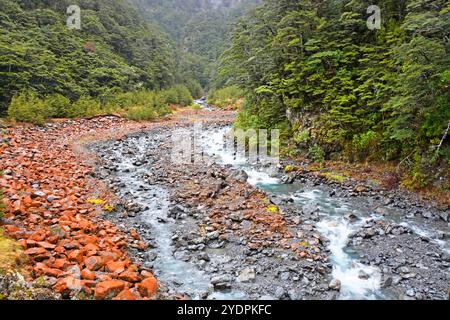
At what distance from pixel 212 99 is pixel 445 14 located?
3928cm

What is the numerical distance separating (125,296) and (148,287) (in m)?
0.58

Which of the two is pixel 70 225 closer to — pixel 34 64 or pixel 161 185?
pixel 161 185

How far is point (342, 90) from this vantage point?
13.1 m

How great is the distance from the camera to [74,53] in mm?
31844

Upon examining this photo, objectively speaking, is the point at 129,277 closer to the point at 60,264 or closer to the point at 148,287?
the point at 148,287

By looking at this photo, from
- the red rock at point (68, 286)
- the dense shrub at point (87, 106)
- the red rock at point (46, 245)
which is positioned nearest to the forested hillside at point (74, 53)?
the dense shrub at point (87, 106)

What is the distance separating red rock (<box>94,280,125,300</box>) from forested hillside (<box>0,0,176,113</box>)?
1866 centimetres

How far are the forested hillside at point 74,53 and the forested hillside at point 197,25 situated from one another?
2070cm

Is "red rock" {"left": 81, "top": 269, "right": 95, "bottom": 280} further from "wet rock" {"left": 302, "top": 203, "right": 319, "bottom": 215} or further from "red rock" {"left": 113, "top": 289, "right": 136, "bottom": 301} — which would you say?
"wet rock" {"left": 302, "top": 203, "right": 319, "bottom": 215}

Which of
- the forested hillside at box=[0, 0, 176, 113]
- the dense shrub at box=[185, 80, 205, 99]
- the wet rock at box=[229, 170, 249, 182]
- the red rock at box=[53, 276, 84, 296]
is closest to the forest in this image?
the red rock at box=[53, 276, 84, 296]

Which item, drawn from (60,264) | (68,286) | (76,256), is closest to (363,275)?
(68,286)

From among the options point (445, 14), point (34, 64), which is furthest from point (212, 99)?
point (445, 14)

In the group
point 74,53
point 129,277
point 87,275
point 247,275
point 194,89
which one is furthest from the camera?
point 194,89

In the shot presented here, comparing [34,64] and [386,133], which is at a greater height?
[34,64]
